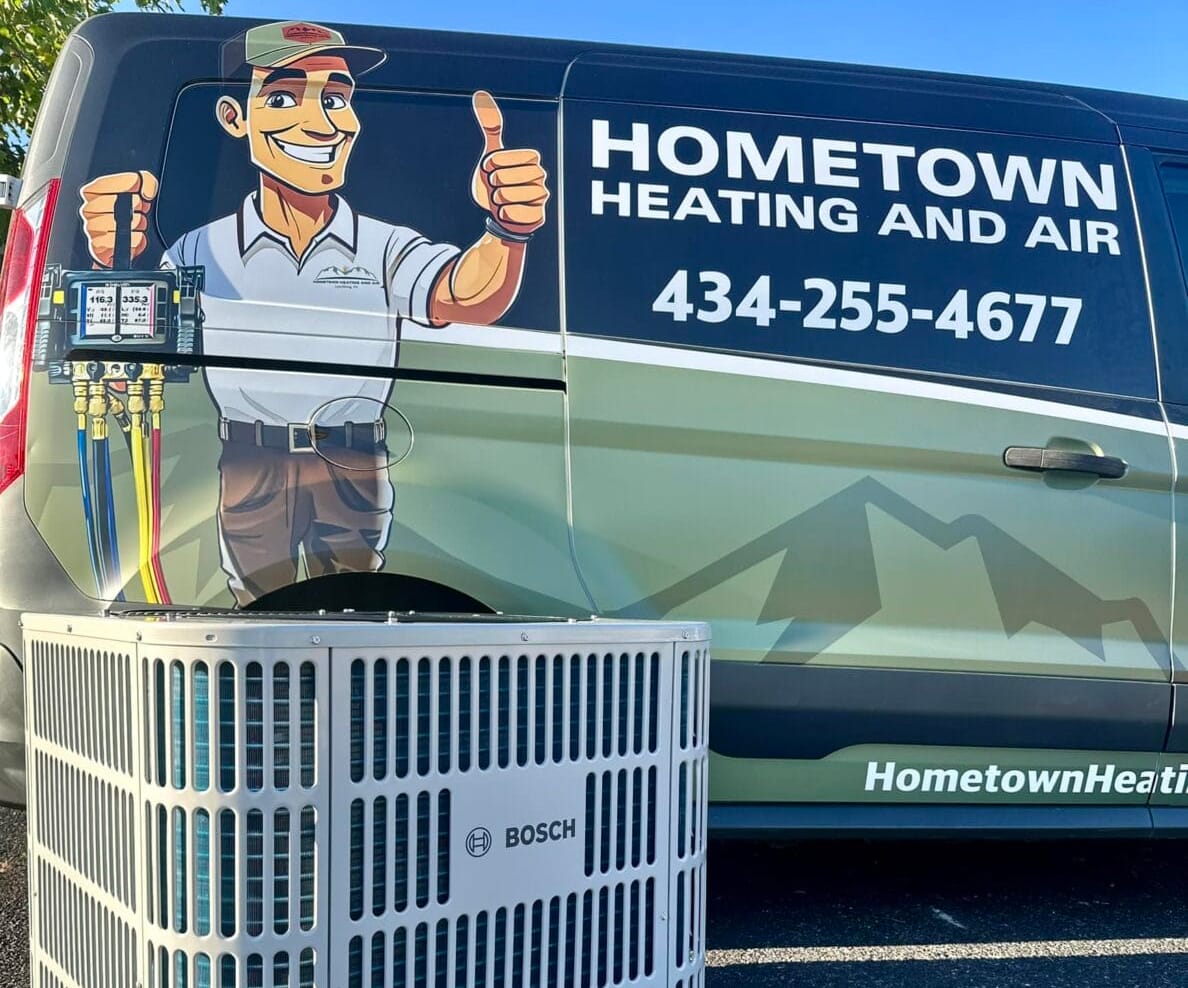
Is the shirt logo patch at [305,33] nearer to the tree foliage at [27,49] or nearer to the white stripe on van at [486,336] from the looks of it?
the white stripe on van at [486,336]

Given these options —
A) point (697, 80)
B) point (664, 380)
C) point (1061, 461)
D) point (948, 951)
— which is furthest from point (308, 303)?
point (948, 951)

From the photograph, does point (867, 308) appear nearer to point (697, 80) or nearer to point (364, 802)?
point (697, 80)

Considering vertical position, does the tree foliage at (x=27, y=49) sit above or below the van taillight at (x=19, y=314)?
above

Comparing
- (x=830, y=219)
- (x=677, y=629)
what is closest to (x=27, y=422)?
(x=677, y=629)

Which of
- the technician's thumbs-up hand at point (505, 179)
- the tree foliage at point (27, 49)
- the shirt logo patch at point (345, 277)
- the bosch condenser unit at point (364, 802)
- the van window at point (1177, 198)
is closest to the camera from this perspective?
the bosch condenser unit at point (364, 802)

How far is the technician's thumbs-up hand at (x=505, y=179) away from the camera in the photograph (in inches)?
95.7

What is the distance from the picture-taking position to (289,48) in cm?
241

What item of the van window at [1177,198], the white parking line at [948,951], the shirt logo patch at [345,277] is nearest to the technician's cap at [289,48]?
the shirt logo patch at [345,277]

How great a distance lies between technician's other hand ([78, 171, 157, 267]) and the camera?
2275 millimetres

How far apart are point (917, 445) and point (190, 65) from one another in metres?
1.99

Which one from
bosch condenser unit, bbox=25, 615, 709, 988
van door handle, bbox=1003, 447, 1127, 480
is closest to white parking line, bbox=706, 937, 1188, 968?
bosch condenser unit, bbox=25, 615, 709, 988

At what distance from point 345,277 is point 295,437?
40cm

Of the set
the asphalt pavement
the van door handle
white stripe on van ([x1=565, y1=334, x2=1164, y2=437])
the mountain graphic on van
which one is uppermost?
white stripe on van ([x1=565, y1=334, x2=1164, y2=437])

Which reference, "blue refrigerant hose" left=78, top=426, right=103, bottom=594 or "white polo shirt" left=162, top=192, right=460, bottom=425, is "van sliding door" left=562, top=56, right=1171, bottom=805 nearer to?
"white polo shirt" left=162, top=192, right=460, bottom=425
